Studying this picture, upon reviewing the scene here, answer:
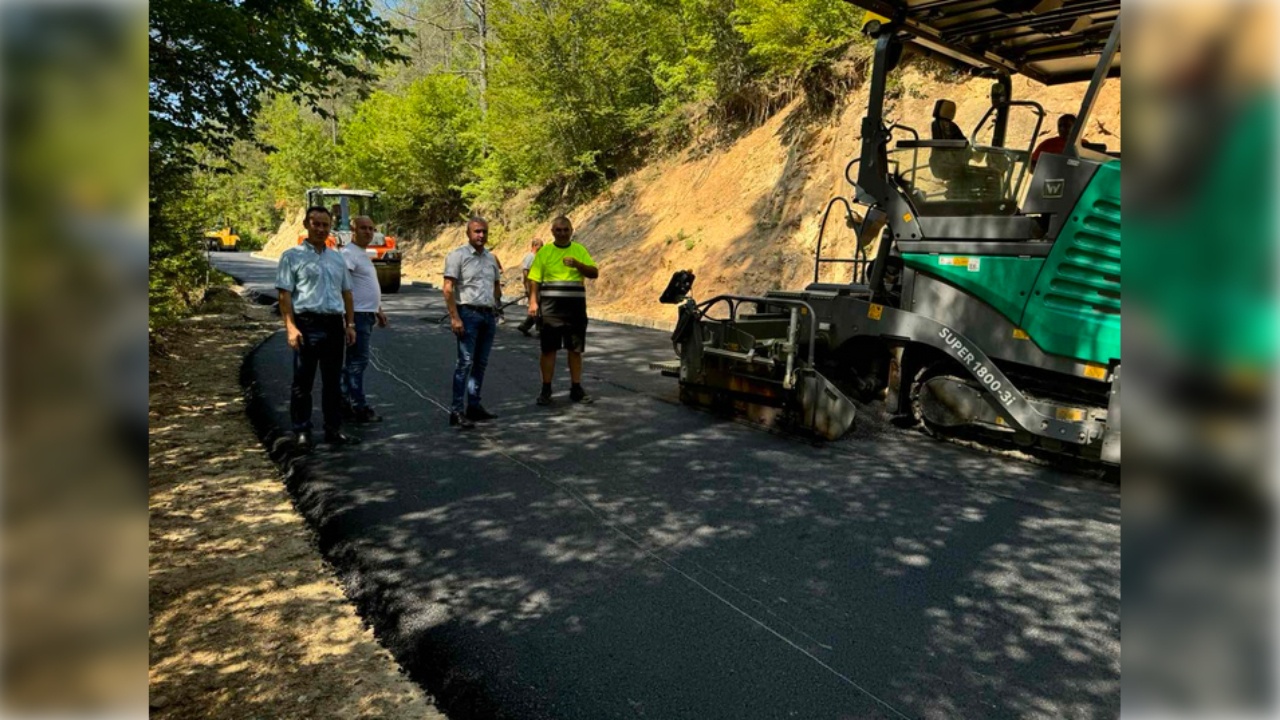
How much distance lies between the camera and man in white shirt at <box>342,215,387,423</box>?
6898 mm

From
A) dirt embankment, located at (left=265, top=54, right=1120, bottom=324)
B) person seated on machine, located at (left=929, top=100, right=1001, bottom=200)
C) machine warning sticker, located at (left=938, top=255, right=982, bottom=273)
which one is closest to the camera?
machine warning sticker, located at (left=938, top=255, right=982, bottom=273)

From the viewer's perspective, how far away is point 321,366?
6.03 m

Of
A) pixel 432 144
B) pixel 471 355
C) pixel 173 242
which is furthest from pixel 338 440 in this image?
pixel 432 144

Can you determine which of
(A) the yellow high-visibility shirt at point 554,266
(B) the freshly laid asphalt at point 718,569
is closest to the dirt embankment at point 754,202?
(A) the yellow high-visibility shirt at point 554,266

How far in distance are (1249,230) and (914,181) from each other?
6.57 meters

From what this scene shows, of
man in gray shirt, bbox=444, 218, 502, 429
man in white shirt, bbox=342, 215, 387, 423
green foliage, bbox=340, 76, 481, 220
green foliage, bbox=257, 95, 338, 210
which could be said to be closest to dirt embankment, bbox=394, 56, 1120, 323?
man in gray shirt, bbox=444, 218, 502, 429

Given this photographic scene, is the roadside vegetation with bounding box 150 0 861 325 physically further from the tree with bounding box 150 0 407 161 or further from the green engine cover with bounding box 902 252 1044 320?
the green engine cover with bounding box 902 252 1044 320

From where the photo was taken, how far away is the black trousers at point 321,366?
598 centimetres

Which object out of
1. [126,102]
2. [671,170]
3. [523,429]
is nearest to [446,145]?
[671,170]

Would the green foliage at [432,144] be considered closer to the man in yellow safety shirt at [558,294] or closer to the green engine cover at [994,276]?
the man in yellow safety shirt at [558,294]

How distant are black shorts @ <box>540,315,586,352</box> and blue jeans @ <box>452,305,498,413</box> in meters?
0.59

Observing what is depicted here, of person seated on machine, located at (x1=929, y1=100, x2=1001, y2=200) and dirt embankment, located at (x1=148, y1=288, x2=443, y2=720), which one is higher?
person seated on machine, located at (x1=929, y1=100, x2=1001, y2=200)

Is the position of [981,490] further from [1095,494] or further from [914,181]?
[914,181]

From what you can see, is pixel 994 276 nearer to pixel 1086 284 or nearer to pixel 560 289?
pixel 1086 284
